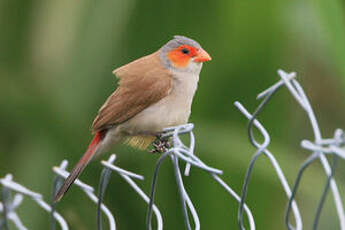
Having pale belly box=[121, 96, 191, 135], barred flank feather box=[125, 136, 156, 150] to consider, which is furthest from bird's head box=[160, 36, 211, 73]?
barred flank feather box=[125, 136, 156, 150]

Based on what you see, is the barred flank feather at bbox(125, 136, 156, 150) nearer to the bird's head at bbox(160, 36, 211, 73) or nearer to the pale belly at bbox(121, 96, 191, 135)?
the pale belly at bbox(121, 96, 191, 135)

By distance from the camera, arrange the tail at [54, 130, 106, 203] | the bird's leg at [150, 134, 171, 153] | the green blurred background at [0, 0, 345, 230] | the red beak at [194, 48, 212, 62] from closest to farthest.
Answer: the tail at [54, 130, 106, 203] → the bird's leg at [150, 134, 171, 153] → the red beak at [194, 48, 212, 62] → the green blurred background at [0, 0, 345, 230]

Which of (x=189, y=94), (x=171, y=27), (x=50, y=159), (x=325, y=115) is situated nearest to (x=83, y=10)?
(x=171, y=27)

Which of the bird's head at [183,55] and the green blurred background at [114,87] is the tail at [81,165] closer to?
the bird's head at [183,55]

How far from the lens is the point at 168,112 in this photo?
2.32 meters

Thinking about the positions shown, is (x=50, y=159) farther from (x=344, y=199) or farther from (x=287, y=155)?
(x=344, y=199)

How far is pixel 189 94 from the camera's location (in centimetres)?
237

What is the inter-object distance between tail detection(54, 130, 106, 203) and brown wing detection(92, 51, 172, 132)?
1.3 inches

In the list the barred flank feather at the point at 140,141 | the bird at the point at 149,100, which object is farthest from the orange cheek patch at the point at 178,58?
the barred flank feather at the point at 140,141

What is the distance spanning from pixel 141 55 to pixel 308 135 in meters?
0.99

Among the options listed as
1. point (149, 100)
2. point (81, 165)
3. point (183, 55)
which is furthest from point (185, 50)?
point (81, 165)

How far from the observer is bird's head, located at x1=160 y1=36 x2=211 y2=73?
7.98 feet

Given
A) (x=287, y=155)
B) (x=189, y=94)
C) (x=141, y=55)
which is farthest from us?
(x=141, y=55)

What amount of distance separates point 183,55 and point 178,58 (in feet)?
0.07
